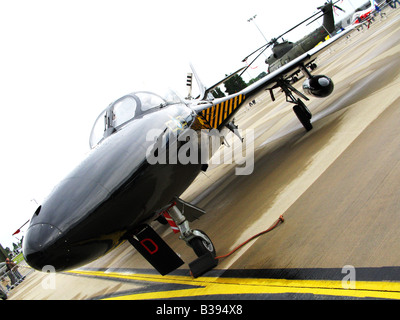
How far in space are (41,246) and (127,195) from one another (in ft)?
3.15

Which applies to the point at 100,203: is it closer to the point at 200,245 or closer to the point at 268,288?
the point at 200,245

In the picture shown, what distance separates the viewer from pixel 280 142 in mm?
9094

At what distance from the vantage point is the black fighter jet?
9.50ft

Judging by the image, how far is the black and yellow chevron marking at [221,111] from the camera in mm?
6932

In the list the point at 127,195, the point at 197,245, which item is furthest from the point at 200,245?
the point at 127,195

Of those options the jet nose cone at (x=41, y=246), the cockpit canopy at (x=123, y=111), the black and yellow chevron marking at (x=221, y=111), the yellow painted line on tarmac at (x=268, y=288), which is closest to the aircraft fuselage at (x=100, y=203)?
the jet nose cone at (x=41, y=246)

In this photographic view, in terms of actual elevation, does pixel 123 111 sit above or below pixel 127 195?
above

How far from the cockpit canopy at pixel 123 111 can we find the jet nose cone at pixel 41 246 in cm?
224

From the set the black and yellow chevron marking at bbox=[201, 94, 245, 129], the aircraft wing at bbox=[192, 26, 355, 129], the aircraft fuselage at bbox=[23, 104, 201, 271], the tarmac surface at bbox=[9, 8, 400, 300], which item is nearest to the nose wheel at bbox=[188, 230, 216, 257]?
the tarmac surface at bbox=[9, 8, 400, 300]

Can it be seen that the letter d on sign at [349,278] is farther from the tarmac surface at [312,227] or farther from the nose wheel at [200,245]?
the nose wheel at [200,245]

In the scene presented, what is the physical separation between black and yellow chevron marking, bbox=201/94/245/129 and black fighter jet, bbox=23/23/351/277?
4.39 ft

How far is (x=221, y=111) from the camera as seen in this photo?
7.56m

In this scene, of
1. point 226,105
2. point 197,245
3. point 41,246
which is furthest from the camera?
point 226,105
